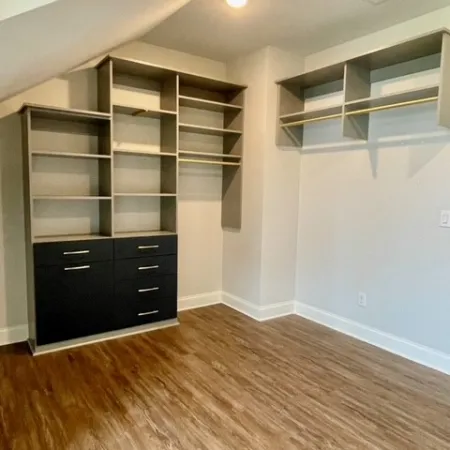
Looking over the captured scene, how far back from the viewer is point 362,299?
3.46 meters

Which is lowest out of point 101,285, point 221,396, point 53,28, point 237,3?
point 221,396

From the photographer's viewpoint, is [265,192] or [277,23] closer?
[277,23]

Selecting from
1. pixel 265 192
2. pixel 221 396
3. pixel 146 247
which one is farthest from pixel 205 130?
pixel 221 396

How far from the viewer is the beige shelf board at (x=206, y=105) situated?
12.1 ft

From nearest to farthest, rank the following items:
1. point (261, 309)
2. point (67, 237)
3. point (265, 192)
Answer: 1. point (67, 237)
2. point (265, 192)
3. point (261, 309)

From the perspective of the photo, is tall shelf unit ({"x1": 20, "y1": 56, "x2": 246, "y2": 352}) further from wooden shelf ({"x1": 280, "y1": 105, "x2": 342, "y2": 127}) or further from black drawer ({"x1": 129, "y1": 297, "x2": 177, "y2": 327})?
wooden shelf ({"x1": 280, "y1": 105, "x2": 342, "y2": 127})

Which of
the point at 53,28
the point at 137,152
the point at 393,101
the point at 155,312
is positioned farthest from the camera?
the point at 155,312

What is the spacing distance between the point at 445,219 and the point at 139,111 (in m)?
2.62

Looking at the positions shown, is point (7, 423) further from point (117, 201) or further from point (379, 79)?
point (379, 79)

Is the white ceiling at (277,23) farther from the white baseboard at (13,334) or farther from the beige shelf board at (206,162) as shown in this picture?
the white baseboard at (13,334)

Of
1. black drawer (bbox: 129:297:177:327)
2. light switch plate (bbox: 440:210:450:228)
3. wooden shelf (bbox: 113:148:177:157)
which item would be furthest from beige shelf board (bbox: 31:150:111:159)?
light switch plate (bbox: 440:210:450:228)

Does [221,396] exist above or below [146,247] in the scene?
below

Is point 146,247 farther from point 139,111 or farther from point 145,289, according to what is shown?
point 139,111

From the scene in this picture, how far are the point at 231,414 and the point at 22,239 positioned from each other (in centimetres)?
220
